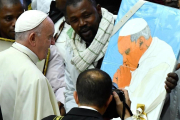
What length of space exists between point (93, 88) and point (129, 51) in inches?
44.4

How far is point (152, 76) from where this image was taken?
3.08 meters

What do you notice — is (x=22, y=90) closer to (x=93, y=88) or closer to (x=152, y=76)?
(x=93, y=88)

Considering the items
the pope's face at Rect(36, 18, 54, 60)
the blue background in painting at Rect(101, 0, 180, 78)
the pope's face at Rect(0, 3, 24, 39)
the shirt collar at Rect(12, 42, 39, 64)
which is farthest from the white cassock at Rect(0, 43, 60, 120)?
the pope's face at Rect(0, 3, 24, 39)

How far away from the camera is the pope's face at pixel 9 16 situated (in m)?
4.06

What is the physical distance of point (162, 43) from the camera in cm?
310

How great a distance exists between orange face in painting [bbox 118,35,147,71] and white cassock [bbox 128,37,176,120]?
49mm

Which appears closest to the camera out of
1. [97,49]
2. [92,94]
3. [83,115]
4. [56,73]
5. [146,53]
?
[83,115]

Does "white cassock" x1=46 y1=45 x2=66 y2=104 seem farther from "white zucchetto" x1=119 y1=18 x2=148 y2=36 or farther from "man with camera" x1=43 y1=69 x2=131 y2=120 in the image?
"man with camera" x1=43 y1=69 x2=131 y2=120

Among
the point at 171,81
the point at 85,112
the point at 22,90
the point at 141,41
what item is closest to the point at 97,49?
the point at 141,41

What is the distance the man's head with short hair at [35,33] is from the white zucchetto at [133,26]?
27.9 inches

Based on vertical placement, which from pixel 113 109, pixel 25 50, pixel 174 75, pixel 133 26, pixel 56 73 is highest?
pixel 133 26

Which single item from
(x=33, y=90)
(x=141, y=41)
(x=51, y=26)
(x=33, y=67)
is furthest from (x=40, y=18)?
(x=141, y=41)

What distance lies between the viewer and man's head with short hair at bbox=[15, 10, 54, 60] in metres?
3.03

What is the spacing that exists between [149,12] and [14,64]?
4.14 feet
